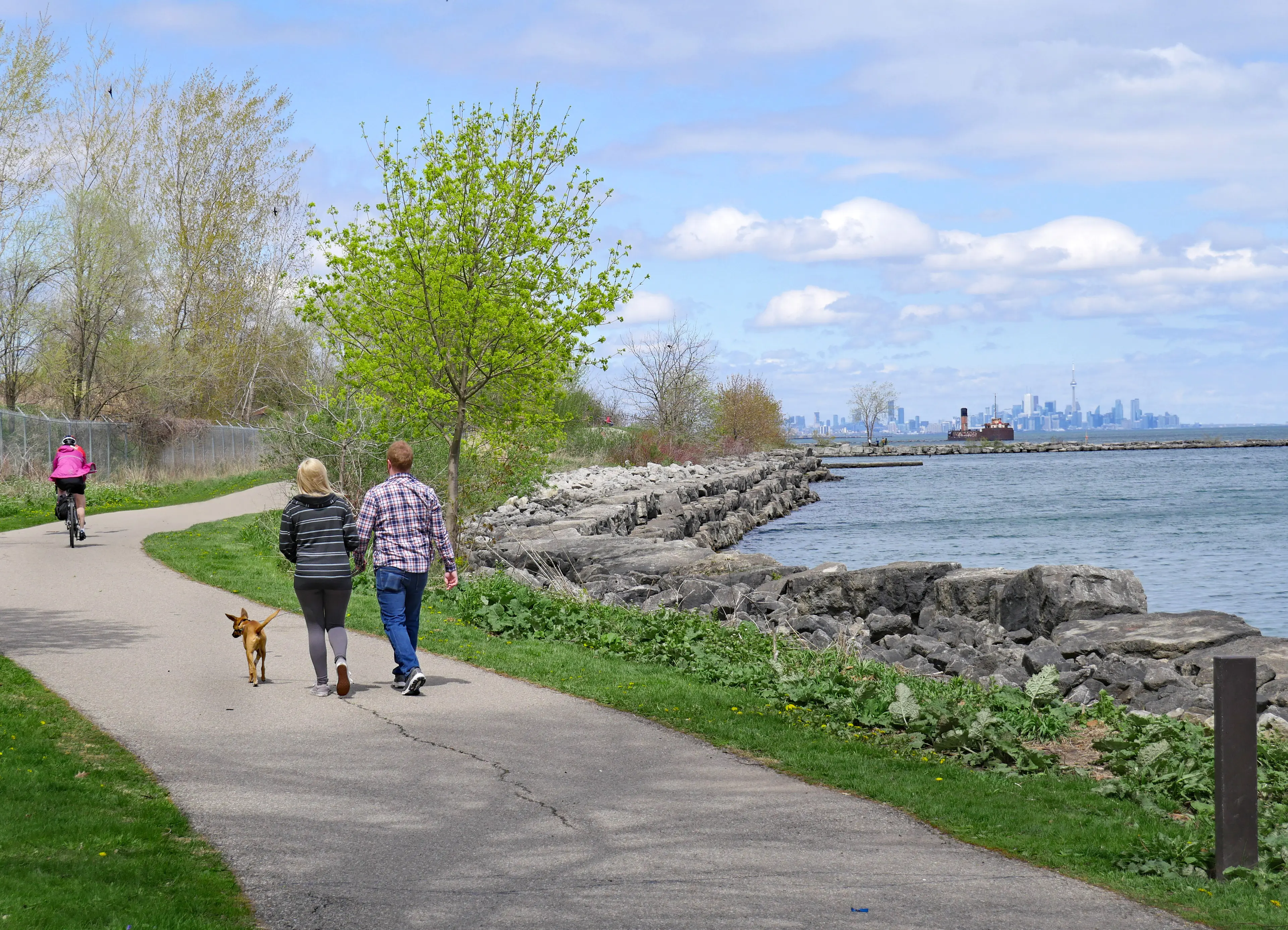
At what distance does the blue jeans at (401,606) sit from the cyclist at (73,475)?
1247cm

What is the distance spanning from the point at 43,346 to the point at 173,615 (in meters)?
26.2

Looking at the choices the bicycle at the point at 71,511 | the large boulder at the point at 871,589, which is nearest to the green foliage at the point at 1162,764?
the large boulder at the point at 871,589

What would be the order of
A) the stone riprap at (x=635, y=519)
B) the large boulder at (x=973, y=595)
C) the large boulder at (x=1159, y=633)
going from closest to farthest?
the large boulder at (x=1159, y=633), the large boulder at (x=973, y=595), the stone riprap at (x=635, y=519)

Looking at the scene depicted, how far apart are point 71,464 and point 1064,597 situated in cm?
1588

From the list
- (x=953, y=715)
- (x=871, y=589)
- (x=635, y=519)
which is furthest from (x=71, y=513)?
(x=953, y=715)

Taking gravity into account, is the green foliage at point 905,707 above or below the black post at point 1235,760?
below

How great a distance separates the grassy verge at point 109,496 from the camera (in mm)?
24703

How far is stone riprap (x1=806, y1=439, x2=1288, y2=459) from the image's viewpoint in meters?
117

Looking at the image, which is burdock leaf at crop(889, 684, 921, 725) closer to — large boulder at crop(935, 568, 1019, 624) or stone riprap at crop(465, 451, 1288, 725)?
stone riprap at crop(465, 451, 1288, 725)

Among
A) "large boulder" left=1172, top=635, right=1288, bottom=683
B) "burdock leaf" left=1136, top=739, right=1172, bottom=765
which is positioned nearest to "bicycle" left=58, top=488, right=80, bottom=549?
"large boulder" left=1172, top=635, right=1288, bottom=683

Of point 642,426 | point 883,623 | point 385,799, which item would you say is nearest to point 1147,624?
point 883,623

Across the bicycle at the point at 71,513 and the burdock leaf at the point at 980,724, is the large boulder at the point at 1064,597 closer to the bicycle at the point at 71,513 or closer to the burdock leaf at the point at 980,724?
the burdock leaf at the point at 980,724

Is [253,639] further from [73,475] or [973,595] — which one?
[73,475]

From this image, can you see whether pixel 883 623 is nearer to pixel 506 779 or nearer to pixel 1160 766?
pixel 1160 766
